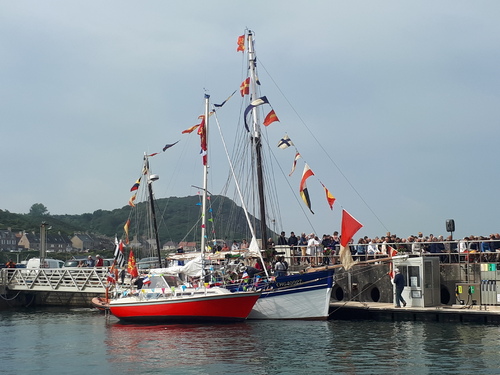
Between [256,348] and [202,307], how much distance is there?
8385 millimetres

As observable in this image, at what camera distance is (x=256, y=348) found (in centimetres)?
2712

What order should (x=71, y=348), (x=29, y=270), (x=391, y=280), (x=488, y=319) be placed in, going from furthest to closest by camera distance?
1. (x=29, y=270)
2. (x=391, y=280)
3. (x=488, y=319)
4. (x=71, y=348)

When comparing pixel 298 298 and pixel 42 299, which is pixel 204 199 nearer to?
pixel 298 298

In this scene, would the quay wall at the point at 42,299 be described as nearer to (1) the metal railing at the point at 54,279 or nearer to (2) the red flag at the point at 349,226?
(1) the metal railing at the point at 54,279

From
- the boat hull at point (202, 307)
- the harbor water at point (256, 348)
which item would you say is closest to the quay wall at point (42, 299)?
Answer: the harbor water at point (256, 348)

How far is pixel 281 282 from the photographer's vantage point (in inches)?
1401

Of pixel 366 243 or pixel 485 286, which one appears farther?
pixel 366 243

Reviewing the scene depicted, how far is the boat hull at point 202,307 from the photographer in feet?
115

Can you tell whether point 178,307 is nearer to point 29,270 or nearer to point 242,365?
point 242,365

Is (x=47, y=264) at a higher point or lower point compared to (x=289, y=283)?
higher

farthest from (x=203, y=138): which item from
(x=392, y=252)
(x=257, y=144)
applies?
(x=392, y=252)

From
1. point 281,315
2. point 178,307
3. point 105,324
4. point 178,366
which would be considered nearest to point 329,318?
point 281,315

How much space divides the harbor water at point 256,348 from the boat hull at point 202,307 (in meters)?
0.58

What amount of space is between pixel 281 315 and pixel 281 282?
182 centimetres
